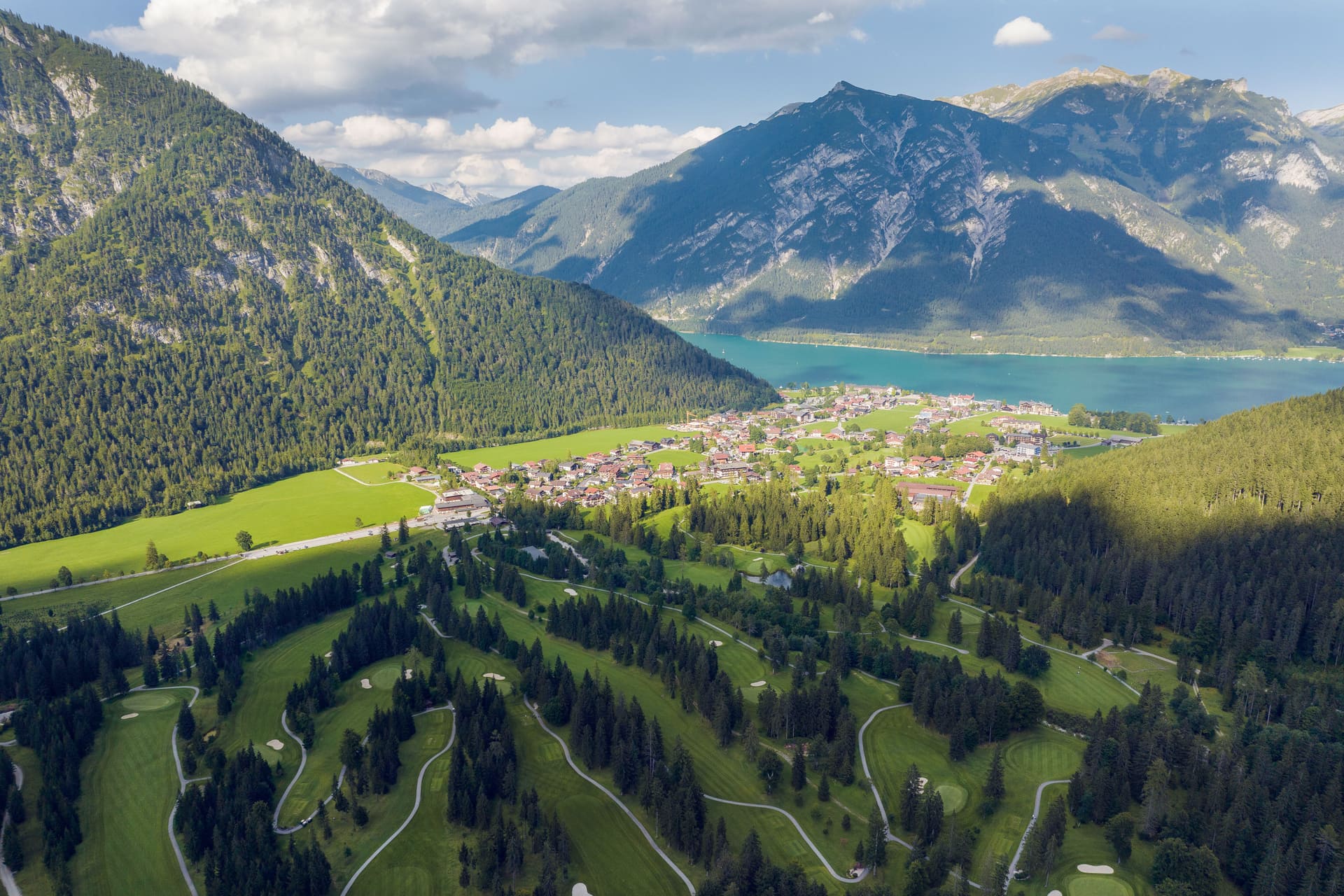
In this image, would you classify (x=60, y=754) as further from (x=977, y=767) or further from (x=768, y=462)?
(x=768, y=462)

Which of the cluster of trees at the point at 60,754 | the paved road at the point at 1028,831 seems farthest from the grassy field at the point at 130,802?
the paved road at the point at 1028,831

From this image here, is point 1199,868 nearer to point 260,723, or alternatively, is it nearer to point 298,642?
point 260,723

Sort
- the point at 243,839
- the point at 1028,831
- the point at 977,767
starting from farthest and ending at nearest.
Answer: the point at 977,767, the point at 1028,831, the point at 243,839

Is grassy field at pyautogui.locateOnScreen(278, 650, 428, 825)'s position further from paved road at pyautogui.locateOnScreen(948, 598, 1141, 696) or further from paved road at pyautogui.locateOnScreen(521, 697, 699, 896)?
paved road at pyautogui.locateOnScreen(948, 598, 1141, 696)

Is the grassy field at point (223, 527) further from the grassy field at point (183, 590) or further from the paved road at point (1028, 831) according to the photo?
the paved road at point (1028, 831)

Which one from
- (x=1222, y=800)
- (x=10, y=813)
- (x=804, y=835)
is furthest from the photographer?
(x=10, y=813)

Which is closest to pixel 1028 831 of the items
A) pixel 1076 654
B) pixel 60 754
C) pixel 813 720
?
pixel 813 720
